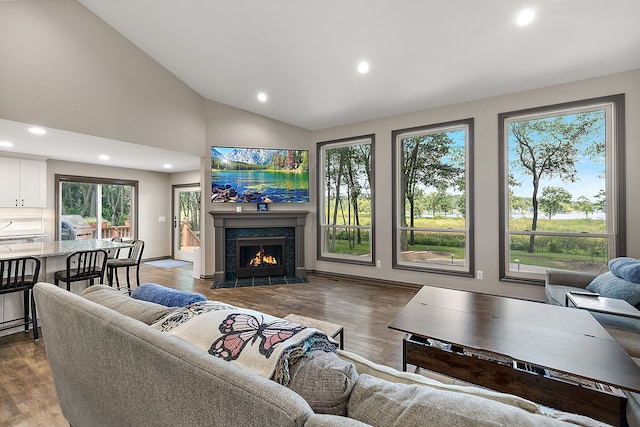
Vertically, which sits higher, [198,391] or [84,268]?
[198,391]

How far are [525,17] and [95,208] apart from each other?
796 centimetres

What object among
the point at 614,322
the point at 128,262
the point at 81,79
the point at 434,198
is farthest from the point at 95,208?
the point at 614,322

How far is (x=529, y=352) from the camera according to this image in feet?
4.65

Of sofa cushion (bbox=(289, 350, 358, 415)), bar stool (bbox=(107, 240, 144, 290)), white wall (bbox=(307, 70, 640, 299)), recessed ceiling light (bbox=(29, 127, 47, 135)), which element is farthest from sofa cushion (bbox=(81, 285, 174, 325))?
white wall (bbox=(307, 70, 640, 299))

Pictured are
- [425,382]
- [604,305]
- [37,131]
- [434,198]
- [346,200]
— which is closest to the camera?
[425,382]

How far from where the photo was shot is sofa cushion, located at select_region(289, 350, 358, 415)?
0.71 metres

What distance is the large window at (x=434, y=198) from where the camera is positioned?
163 inches

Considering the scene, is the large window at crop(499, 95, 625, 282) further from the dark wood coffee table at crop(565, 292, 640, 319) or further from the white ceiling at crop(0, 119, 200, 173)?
the white ceiling at crop(0, 119, 200, 173)

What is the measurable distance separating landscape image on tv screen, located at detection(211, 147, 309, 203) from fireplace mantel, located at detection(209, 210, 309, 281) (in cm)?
26

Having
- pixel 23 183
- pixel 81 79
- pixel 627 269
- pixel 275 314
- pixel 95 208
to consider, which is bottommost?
pixel 275 314

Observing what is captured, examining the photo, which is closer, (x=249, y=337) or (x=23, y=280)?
(x=249, y=337)

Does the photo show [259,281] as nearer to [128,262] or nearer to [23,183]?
[128,262]

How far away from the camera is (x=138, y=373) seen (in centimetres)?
84

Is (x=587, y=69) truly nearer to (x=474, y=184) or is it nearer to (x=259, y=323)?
(x=474, y=184)
